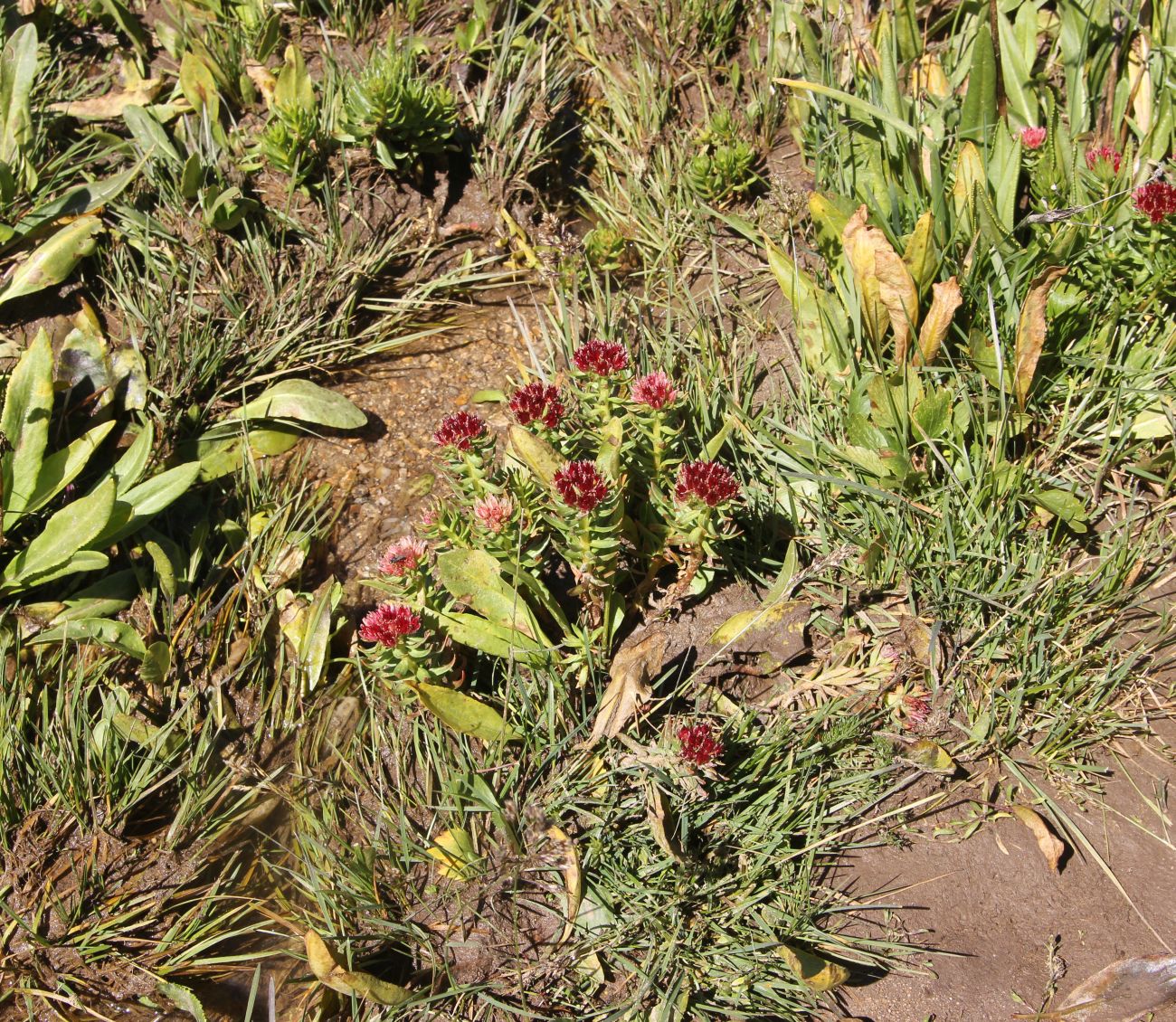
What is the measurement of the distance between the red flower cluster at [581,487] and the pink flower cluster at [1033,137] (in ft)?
5.74

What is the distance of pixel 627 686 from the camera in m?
2.25

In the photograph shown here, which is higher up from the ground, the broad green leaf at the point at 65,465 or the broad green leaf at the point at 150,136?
the broad green leaf at the point at 150,136

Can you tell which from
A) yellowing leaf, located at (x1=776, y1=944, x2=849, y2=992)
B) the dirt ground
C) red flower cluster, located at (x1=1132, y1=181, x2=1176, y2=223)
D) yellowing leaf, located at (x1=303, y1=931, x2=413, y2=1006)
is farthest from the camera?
red flower cluster, located at (x1=1132, y1=181, x2=1176, y2=223)

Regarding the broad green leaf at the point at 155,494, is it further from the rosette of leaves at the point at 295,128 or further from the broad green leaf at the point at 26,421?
the rosette of leaves at the point at 295,128

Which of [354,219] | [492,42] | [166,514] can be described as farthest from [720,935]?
[492,42]

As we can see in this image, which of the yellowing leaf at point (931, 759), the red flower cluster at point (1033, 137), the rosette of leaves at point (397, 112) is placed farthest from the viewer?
the rosette of leaves at point (397, 112)

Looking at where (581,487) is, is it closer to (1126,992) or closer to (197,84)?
(1126,992)

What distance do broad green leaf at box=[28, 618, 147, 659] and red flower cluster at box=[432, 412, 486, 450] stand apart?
90 centimetres

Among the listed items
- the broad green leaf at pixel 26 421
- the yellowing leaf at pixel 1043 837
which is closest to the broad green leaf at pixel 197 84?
the broad green leaf at pixel 26 421

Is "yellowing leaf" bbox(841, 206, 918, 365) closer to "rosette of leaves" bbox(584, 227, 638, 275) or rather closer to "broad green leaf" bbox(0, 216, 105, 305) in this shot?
"rosette of leaves" bbox(584, 227, 638, 275)

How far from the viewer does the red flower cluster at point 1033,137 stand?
9.77 ft

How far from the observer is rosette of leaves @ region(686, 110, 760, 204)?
340 cm

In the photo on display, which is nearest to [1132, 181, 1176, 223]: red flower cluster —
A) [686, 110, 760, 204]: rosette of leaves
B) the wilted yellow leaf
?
the wilted yellow leaf

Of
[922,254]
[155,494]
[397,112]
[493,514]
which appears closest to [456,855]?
[493,514]
